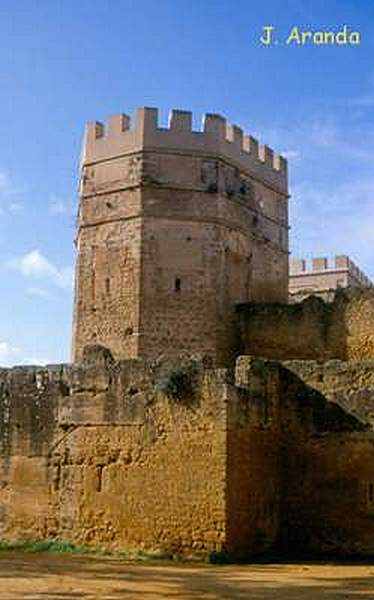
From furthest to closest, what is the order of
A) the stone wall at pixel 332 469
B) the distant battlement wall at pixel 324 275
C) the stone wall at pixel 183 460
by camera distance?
the distant battlement wall at pixel 324 275, the stone wall at pixel 332 469, the stone wall at pixel 183 460

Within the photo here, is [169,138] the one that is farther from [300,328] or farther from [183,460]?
[183,460]

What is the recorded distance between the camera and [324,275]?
3719cm

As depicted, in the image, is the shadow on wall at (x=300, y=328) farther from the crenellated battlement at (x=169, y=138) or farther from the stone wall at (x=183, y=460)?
the stone wall at (x=183, y=460)

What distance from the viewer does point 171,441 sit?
1353 cm

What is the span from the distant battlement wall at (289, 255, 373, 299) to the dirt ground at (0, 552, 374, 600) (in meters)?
24.5

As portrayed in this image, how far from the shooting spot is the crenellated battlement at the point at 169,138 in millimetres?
22000

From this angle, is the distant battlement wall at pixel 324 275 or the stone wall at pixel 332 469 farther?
the distant battlement wall at pixel 324 275

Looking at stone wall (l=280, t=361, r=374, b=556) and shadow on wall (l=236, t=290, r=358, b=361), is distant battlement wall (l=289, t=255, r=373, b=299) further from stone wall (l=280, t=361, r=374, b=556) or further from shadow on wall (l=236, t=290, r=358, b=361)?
stone wall (l=280, t=361, r=374, b=556)

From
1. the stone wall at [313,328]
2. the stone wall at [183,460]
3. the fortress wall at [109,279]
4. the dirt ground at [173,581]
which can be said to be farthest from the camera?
the fortress wall at [109,279]

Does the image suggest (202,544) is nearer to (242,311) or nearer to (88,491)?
(88,491)

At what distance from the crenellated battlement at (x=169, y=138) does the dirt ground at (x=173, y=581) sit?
39.1 feet

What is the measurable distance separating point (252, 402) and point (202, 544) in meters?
2.41

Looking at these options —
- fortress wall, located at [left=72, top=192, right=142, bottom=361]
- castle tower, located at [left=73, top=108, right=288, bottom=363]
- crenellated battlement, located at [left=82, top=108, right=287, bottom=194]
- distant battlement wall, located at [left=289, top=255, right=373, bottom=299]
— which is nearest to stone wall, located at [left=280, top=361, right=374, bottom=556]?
castle tower, located at [left=73, top=108, right=288, bottom=363]

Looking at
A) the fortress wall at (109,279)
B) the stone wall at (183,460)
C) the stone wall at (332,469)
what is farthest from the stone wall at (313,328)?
the stone wall at (183,460)
